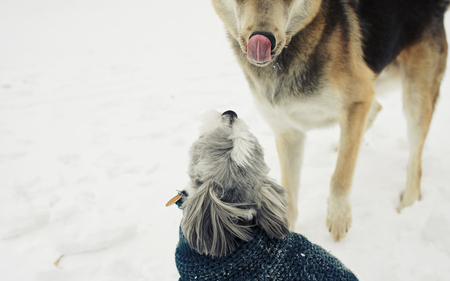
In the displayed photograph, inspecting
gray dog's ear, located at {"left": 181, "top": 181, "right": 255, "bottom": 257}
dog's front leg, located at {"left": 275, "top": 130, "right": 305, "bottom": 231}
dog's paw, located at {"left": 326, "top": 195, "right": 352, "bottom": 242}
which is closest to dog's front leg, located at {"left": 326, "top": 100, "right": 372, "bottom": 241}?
dog's paw, located at {"left": 326, "top": 195, "right": 352, "bottom": 242}

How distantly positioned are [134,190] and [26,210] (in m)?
0.94

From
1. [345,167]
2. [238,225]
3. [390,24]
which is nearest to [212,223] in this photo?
[238,225]

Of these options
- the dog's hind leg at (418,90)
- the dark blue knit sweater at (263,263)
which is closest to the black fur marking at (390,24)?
the dog's hind leg at (418,90)

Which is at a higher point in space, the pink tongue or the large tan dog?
the pink tongue

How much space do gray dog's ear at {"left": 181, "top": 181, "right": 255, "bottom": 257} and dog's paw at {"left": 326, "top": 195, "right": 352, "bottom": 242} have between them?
1.26 m

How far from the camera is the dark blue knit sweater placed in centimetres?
137

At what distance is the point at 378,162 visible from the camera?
131 inches

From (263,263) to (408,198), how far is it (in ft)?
6.54

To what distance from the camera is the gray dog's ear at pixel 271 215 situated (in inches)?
54.9

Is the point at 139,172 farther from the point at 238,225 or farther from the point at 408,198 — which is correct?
the point at 408,198

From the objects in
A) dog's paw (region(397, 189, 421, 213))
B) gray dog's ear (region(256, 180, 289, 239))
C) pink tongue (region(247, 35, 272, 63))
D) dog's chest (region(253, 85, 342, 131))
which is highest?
pink tongue (region(247, 35, 272, 63))

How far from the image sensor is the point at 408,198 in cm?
271

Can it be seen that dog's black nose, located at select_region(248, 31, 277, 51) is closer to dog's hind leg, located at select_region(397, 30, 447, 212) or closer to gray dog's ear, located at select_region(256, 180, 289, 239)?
gray dog's ear, located at select_region(256, 180, 289, 239)

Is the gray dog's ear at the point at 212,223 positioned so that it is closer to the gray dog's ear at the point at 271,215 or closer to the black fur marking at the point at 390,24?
the gray dog's ear at the point at 271,215
